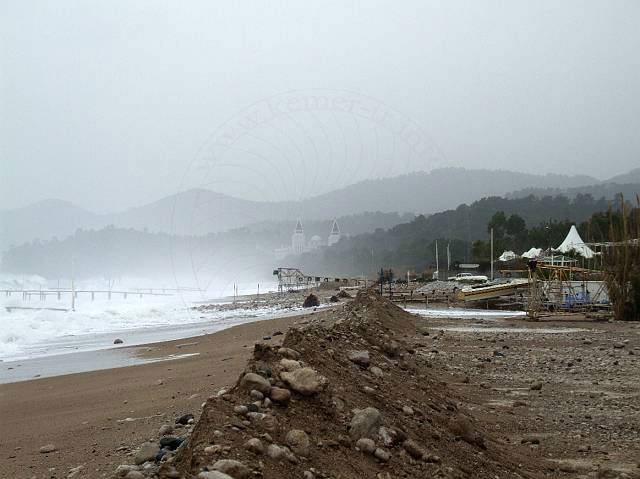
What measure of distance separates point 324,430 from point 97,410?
3753mm

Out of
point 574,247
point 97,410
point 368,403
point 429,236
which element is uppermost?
point 429,236

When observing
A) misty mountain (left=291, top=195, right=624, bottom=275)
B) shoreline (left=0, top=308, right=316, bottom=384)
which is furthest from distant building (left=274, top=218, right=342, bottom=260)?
shoreline (left=0, top=308, right=316, bottom=384)

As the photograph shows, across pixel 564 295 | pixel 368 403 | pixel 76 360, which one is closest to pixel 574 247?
pixel 564 295

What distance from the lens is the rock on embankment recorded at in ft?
9.89

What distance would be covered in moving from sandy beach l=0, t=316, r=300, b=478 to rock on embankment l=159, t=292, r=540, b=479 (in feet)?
3.51

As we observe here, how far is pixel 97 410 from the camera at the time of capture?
6.31 meters

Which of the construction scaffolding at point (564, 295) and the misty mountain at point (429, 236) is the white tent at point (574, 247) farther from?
the misty mountain at point (429, 236)

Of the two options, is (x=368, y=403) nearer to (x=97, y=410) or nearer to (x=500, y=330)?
(x=97, y=410)

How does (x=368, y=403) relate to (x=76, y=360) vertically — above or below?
above

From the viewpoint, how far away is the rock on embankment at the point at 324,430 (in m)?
3.02

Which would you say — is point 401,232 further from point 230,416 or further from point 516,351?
point 230,416

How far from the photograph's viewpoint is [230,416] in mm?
3299

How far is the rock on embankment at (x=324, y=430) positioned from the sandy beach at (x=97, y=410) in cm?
107

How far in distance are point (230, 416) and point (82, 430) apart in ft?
8.63
